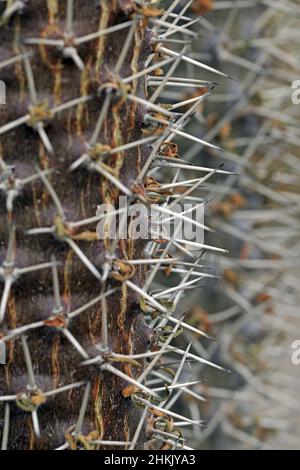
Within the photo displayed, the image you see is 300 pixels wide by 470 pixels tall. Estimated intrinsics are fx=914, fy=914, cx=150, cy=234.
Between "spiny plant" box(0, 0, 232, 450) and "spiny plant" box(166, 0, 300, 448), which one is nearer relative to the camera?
"spiny plant" box(0, 0, 232, 450)

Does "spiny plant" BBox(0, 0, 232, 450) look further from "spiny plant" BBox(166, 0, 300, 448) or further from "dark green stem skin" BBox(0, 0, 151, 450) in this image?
"spiny plant" BBox(166, 0, 300, 448)

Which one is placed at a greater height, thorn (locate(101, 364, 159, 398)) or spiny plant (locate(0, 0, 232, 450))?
spiny plant (locate(0, 0, 232, 450))

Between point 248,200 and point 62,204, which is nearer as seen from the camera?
point 62,204

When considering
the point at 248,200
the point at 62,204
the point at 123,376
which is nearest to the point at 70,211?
the point at 62,204

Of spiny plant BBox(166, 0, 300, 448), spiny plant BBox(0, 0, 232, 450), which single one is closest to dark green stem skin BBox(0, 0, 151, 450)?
spiny plant BBox(0, 0, 232, 450)

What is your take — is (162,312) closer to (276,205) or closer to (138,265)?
(138,265)

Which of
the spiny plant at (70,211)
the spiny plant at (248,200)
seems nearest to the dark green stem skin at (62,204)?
the spiny plant at (70,211)

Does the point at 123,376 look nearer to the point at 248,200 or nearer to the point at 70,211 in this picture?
the point at 70,211

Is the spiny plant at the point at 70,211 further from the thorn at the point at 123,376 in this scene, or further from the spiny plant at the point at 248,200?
the spiny plant at the point at 248,200

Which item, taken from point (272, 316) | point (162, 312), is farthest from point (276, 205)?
point (162, 312)

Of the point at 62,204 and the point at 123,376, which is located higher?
the point at 62,204
